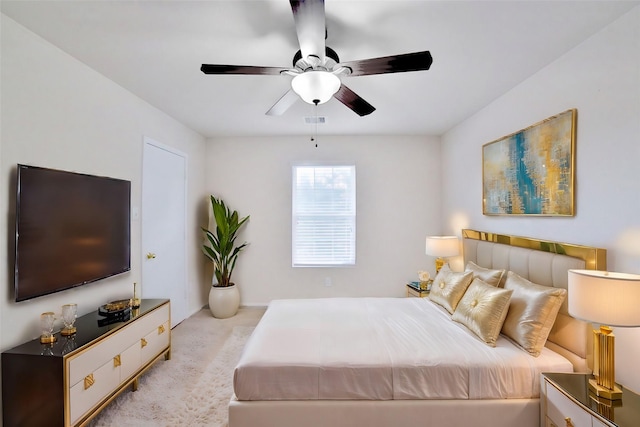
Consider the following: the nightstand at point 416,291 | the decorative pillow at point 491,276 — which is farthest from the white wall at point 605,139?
the nightstand at point 416,291

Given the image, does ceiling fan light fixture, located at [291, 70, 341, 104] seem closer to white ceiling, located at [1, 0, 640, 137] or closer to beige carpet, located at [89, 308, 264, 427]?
white ceiling, located at [1, 0, 640, 137]

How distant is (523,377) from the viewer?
171 cm

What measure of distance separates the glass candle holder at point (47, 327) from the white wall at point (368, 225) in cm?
256

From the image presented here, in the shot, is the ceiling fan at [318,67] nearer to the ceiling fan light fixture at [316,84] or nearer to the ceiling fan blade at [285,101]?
the ceiling fan light fixture at [316,84]

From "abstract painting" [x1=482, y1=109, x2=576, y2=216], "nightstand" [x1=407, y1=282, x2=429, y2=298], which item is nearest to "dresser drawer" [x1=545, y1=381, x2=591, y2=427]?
"abstract painting" [x1=482, y1=109, x2=576, y2=216]

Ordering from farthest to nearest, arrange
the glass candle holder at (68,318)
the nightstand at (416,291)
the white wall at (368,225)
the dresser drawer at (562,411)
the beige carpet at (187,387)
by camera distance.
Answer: the white wall at (368,225)
the nightstand at (416,291)
the beige carpet at (187,387)
the glass candle holder at (68,318)
the dresser drawer at (562,411)

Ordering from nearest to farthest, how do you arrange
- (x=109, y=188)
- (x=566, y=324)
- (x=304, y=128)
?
(x=566, y=324) → (x=109, y=188) → (x=304, y=128)

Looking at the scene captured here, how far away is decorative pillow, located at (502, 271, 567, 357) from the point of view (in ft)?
6.00

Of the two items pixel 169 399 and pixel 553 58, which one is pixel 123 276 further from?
pixel 553 58

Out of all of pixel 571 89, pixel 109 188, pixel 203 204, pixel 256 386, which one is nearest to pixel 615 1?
pixel 571 89

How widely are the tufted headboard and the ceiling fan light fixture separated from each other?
6.13ft

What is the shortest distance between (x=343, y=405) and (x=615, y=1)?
8.82ft

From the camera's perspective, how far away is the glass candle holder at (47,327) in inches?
69.9

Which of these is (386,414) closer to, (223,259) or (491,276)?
(491,276)
